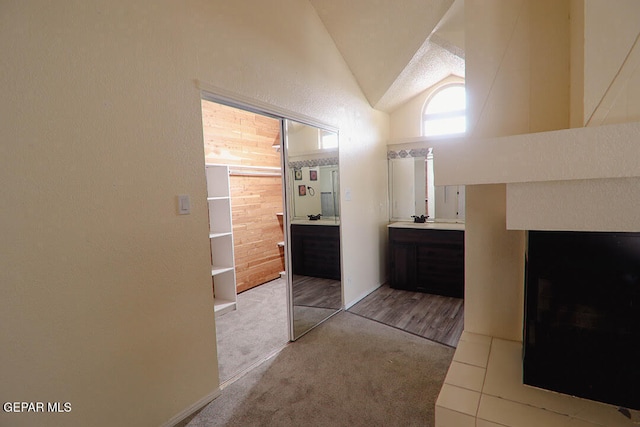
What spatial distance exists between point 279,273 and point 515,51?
3.87 meters

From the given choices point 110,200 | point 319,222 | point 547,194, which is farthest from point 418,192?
point 110,200

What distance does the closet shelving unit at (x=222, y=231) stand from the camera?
351cm

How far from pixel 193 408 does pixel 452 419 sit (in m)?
1.48

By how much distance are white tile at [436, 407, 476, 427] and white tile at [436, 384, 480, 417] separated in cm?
1

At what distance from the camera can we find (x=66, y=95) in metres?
1.31

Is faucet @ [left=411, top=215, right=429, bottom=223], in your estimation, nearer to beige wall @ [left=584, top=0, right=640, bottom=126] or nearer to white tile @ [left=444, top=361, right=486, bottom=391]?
white tile @ [left=444, top=361, right=486, bottom=391]

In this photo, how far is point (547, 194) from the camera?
1.07 meters

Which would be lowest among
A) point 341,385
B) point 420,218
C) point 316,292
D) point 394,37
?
point 341,385

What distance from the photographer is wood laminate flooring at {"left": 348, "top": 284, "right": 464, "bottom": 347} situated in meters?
2.76

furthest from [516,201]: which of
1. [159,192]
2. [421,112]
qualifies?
[421,112]

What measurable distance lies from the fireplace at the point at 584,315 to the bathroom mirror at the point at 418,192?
2726 millimetres

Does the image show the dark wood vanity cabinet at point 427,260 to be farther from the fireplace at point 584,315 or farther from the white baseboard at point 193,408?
the white baseboard at point 193,408

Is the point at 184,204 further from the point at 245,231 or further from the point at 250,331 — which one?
the point at 245,231

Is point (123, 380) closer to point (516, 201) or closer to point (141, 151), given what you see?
point (141, 151)
